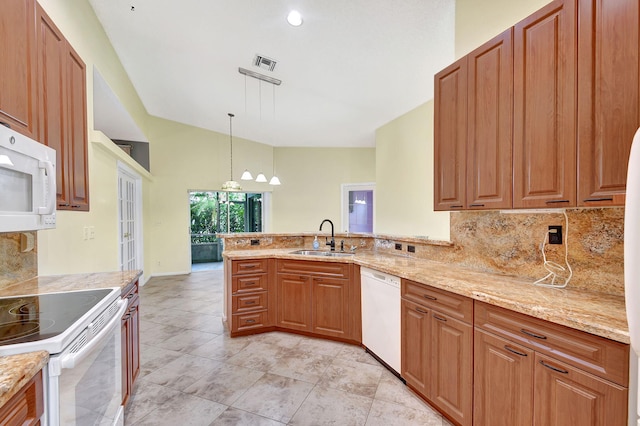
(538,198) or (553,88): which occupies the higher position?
(553,88)

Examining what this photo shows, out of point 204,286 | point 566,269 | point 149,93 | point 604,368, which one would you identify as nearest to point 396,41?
point 566,269

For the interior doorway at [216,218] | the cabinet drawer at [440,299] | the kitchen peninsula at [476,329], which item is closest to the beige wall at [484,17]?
the kitchen peninsula at [476,329]

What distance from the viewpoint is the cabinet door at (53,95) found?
1409 mm

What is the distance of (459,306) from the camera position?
5.46ft

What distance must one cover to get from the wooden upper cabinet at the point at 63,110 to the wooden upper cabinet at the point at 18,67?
7 cm

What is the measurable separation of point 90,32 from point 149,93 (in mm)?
2170

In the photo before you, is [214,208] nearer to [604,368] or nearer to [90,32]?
[90,32]

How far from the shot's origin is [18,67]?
1231 mm

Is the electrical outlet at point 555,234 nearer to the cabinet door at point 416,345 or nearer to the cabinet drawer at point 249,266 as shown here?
the cabinet door at point 416,345

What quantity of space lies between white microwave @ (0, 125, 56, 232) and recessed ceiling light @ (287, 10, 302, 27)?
226cm

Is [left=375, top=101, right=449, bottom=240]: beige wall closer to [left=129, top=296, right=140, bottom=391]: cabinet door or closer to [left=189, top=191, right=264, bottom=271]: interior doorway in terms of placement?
[left=189, top=191, right=264, bottom=271]: interior doorway

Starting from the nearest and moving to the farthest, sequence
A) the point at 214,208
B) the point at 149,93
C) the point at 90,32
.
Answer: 1. the point at 90,32
2. the point at 149,93
3. the point at 214,208

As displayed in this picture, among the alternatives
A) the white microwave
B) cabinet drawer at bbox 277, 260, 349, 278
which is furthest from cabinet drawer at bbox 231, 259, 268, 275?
the white microwave

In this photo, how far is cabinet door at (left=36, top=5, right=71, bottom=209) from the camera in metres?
1.41
